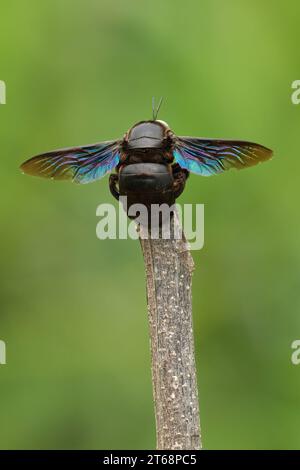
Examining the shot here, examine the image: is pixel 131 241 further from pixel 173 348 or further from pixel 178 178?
pixel 173 348

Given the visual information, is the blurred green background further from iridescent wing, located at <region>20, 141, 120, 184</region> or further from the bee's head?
the bee's head

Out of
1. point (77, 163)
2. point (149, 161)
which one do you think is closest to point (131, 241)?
point (77, 163)

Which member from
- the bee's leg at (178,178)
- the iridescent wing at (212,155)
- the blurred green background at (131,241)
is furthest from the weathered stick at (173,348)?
the blurred green background at (131,241)

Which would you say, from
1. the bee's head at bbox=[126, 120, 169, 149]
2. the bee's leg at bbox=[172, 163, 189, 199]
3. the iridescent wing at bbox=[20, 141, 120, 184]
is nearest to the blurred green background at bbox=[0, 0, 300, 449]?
the iridescent wing at bbox=[20, 141, 120, 184]

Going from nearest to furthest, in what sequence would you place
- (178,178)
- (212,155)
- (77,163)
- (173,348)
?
(173,348) < (178,178) < (212,155) < (77,163)

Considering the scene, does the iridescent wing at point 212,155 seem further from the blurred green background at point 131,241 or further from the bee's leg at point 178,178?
Result: the blurred green background at point 131,241

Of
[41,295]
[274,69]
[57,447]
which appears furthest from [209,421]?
[274,69]
